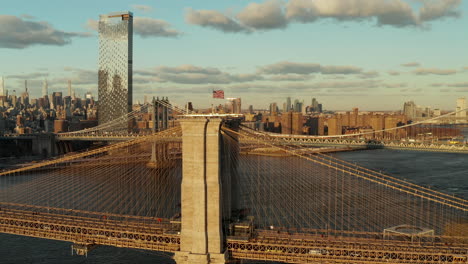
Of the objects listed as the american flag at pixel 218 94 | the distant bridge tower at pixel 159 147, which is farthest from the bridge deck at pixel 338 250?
the distant bridge tower at pixel 159 147

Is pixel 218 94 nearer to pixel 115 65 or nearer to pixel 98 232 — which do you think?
pixel 98 232

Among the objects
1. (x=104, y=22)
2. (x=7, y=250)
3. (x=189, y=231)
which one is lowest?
(x=7, y=250)

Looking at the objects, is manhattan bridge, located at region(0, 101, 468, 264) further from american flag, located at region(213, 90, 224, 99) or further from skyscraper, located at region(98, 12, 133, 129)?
skyscraper, located at region(98, 12, 133, 129)

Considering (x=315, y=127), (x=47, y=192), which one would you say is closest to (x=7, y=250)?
(x=47, y=192)

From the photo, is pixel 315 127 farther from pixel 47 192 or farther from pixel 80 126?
pixel 47 192

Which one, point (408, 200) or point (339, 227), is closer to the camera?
point (339, 227)

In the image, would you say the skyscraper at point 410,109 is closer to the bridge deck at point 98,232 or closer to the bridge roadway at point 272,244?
the bridge roadway at point 272,244
